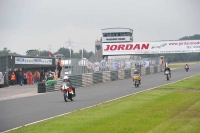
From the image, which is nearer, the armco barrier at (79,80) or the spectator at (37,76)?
the armco barrier at (79,80)

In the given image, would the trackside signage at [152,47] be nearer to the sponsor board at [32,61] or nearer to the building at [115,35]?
the building at [115,35]

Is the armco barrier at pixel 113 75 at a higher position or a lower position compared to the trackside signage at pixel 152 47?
lower

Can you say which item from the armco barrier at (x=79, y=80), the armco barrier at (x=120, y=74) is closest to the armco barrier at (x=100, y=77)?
the armco barrier at (x=79, y=80)

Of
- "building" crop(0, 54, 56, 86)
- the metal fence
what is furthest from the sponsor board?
the metal fence

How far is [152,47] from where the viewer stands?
77688 millimetres

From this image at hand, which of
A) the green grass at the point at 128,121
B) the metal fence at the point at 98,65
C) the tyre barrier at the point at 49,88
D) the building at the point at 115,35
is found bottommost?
the green grass at the point at 128,121

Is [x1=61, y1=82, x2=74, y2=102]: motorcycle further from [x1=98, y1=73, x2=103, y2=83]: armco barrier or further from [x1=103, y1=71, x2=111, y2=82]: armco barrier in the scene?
[x1=103, y1=71, x2=111, y2=82]: armco barrier

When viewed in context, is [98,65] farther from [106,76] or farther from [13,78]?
[13,78]

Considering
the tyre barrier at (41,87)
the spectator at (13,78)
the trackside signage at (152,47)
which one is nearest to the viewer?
the tyre barrier at (41,87)

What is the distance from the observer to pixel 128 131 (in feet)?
38.4

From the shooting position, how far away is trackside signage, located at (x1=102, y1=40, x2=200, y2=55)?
75750 mm

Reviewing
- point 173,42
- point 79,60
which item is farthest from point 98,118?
point 173,42

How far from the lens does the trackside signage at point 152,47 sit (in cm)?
→ 7575

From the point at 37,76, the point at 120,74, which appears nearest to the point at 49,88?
the point at 37,76
